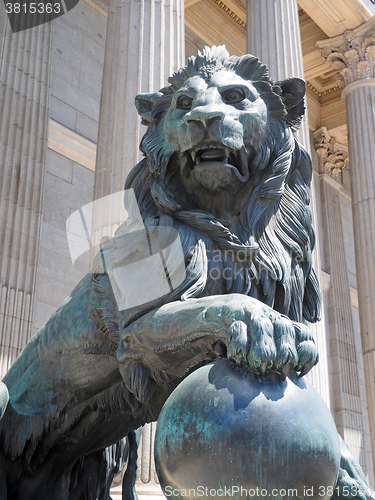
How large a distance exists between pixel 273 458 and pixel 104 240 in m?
1.16

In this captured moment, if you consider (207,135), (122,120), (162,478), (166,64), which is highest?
(166,64)

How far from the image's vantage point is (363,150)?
1376cm

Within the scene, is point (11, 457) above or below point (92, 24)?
below

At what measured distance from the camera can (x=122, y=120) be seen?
721cm

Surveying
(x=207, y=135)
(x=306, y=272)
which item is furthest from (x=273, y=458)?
(x=207, y=135)

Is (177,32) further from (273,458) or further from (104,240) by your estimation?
(273,458)

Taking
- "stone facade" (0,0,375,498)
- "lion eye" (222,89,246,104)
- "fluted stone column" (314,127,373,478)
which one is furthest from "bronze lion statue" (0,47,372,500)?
"fluted stone column" (314,127,373,478)

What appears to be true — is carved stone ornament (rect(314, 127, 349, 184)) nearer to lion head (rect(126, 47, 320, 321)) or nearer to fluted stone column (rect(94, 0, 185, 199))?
fluted stone column (rect(94, 0, 185, 199))

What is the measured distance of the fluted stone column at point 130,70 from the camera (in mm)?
7000

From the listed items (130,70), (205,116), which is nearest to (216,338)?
(205,116)

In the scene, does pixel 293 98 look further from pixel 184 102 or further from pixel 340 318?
pixel 340 318

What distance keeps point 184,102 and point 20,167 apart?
7.13 m

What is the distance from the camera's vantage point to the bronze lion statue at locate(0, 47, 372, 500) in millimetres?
2145

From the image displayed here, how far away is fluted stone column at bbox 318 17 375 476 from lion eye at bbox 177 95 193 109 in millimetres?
10925
